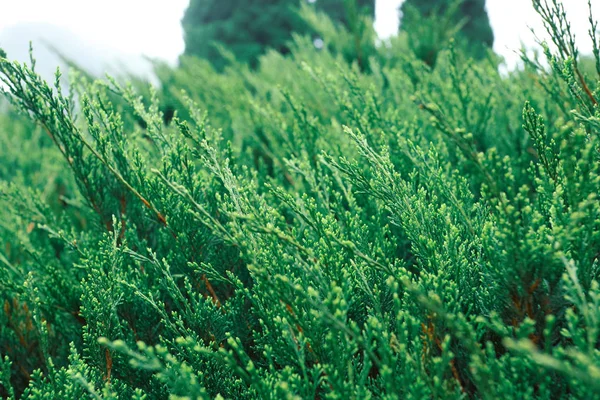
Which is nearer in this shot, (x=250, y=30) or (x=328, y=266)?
(x=328, y=266)

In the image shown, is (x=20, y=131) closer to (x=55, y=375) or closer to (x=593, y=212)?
(x=55, y=375)

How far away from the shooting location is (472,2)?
997 cm

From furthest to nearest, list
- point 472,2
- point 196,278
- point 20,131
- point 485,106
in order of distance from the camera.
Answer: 1. point 472,2
2. point 20,131
3. point 485,106
4. point 196,278

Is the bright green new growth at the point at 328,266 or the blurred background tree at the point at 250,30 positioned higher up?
the blurred background tree at the point at 250,30

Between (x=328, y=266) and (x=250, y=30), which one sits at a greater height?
(x=250, y=30)

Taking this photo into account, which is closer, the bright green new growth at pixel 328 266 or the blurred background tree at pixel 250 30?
the bright green new growth at pixel 328 266

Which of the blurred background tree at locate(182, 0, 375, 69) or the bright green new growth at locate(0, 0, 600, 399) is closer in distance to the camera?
the bright green new growth at locate(0, 0, 600, 399)

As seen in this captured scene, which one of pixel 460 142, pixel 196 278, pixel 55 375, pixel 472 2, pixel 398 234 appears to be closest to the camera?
pixel 460 142

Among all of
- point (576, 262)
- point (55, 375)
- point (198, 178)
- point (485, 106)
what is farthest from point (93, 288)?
point (485, 106)

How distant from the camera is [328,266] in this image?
4.49ft

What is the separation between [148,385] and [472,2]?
1125 centimetres

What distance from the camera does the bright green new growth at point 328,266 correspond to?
43.9 inches

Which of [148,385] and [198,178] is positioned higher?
[198,178]

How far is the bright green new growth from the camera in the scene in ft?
3.66
